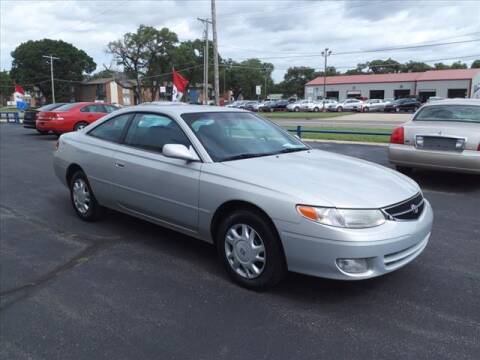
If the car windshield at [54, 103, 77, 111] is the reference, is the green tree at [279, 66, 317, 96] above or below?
above

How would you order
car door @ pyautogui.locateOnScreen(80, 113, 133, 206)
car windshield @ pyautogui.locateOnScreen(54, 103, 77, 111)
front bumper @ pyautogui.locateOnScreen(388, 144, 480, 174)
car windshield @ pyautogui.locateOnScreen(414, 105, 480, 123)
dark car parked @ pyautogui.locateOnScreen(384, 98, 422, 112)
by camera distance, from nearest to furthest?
car door @ pyautogui.locateOnScreen(80, 113, 133, 206)
front bumper @ pyautogui.locateOnScreen(388, 144, 480, 174)
car windshield @ pyautogui.locateOnScreen(414, 105, 480, 123)
car windshield @ pyautogui.locateOnScreen(54, 103, 77, 111)
dark car parked @ pyautogui.locateOnScreen(384, 98, 422, 112)

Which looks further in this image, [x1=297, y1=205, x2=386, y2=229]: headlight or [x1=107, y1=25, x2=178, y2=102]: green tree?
[x1=107, y1=25, x2=178, y2=102]: green tree

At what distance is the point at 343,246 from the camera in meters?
3.12

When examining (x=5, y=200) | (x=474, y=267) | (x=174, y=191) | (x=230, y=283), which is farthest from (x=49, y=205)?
(x=474, y=267)

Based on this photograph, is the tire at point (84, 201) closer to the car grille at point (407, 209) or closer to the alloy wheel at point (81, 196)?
the alloy wheel at point (81, 196)

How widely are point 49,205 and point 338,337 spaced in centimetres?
507

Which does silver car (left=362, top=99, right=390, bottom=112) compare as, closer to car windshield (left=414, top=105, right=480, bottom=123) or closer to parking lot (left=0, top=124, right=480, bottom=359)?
car windshield (left=414, top=105, right=480, bottom=123)

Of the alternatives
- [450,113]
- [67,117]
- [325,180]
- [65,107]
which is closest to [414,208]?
[325,180]

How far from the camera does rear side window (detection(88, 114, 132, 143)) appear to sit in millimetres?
5082

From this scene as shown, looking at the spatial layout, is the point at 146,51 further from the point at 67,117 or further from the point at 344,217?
the point at 344,217

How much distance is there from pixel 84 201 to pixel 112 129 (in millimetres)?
1033

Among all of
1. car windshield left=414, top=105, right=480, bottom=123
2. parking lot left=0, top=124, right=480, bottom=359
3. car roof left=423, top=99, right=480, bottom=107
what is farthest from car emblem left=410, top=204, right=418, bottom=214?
car roof left=423, top=99, right=480, bottom=107

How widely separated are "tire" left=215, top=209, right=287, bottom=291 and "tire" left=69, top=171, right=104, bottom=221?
2232mm

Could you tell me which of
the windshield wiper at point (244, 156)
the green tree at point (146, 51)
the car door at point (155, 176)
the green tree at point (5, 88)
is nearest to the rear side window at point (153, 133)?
the car door at point (155, 176)
